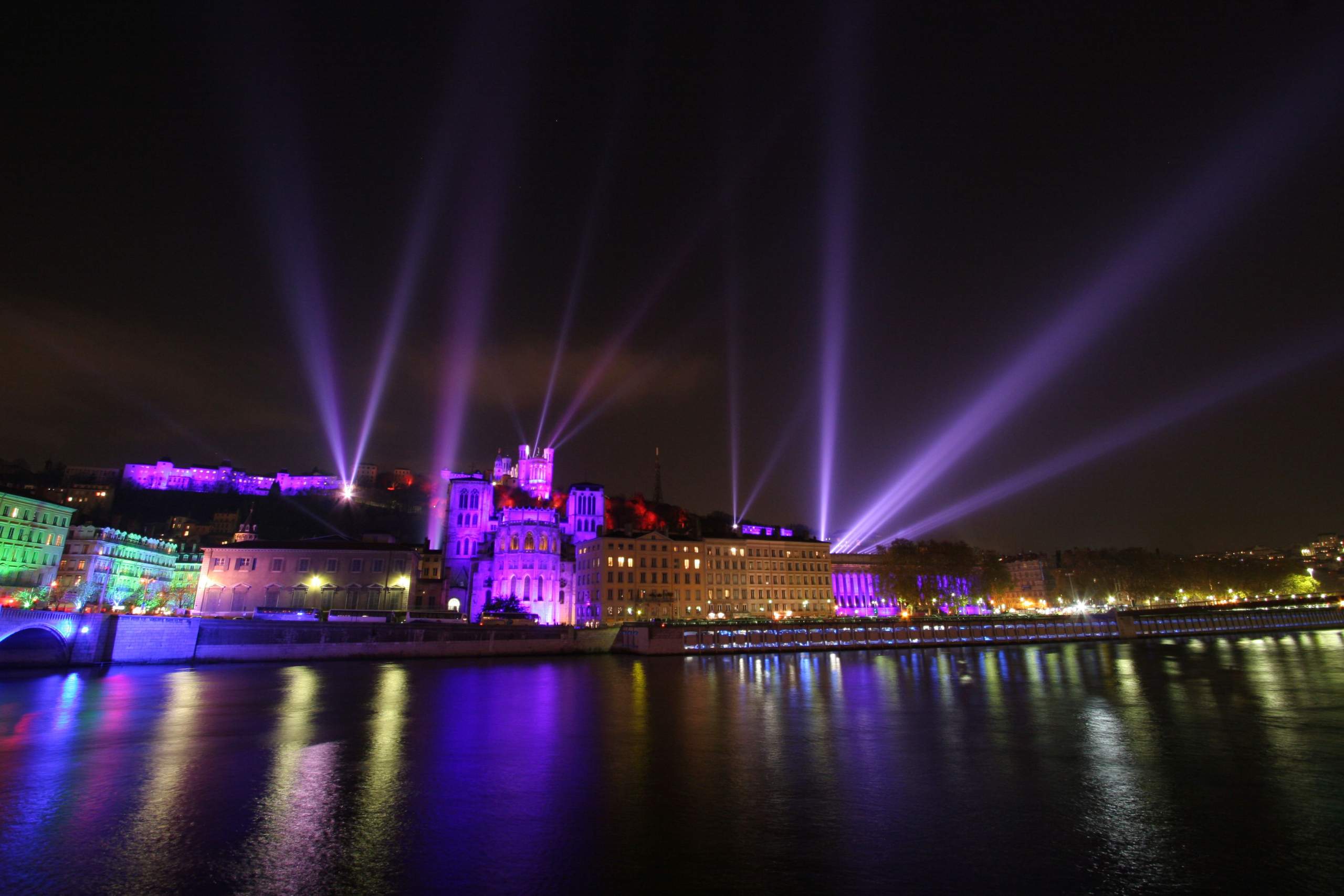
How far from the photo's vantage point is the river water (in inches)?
449

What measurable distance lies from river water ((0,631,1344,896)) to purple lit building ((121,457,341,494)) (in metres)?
161

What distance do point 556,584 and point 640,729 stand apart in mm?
81452

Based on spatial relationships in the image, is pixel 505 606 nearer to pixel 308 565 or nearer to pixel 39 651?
pixel 308 565

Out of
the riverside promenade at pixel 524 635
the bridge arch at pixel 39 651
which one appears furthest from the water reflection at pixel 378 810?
the bridge arch at pixel 39 651

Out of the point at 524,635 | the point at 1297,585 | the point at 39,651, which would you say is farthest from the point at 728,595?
the point at 1297,585

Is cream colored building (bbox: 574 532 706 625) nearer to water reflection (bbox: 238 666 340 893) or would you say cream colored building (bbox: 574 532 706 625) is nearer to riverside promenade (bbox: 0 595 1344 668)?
riverside promenade (bbox: 0 595 1344 668)

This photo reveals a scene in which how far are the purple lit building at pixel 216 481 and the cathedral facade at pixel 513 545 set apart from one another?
8278 centimetres

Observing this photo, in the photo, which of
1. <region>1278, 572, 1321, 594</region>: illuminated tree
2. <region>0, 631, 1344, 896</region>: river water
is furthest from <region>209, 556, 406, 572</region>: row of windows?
<region>1278, 572, 1321, 594</region>: illuminated tree

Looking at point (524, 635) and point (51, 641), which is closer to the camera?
point (51, 641)

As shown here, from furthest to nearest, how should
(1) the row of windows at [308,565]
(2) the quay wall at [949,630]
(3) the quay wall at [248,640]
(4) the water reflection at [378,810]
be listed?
(1) the row of windows at [308,565] < (2) the quay wall at [949,630] < (3) the quay wall at [248,640] < (4) the water reflection at [378,810]

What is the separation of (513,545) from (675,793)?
90.8 meters

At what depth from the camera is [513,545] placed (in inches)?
4077

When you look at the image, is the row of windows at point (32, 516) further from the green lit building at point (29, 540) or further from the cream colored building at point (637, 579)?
the cream colored building at point (637, 579)

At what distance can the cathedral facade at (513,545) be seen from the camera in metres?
102
